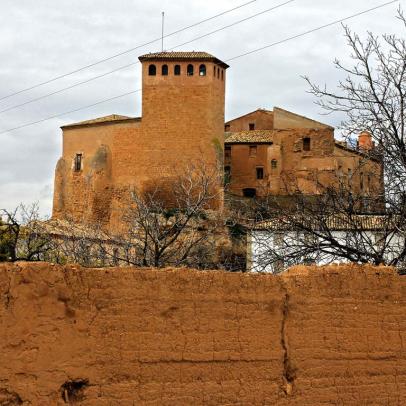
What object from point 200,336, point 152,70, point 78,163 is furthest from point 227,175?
point 200,336

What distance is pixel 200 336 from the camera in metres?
7.12

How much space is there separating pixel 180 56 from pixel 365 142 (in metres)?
31.4

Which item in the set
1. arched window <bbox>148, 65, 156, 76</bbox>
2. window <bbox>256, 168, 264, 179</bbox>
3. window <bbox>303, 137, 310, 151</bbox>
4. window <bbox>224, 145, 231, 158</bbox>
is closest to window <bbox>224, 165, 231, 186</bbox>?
window <bbox>224, 145, 231, 158</bbox>

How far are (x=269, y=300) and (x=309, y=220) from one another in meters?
7.54

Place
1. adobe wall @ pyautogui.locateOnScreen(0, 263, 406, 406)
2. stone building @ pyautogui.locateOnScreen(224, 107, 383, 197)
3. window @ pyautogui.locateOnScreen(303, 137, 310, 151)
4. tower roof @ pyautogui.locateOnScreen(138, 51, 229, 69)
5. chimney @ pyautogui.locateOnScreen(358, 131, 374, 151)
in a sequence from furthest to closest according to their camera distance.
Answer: window @ pyautogui.locateOnScreen(303, 137, 310, 151) → stone building @ pyautogui.locateOnScreen(224, 107, 383, 197) → tower roof @ pyautogui.locateOnScreen(138, 51, 229, 69) → chimney @ pyautogui.locateOnScreen(358, 131, 374, 151) → adobe wall @ pyautogui.locateOnScreen(0, 263, 406, 406)

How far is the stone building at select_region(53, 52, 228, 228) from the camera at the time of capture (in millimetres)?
46750

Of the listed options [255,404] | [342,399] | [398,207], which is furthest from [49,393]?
[398,207]

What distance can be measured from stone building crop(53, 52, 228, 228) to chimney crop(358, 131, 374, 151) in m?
30.4

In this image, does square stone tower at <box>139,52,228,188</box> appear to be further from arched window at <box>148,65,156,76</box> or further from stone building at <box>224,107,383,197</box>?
stone building at <box>224,107,383,197</box>

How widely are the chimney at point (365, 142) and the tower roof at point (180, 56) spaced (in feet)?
101

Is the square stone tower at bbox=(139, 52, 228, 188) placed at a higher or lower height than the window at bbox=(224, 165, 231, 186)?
higher

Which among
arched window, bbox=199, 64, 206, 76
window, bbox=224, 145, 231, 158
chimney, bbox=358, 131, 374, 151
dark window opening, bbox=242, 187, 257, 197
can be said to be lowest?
chimney, bbox=358, 131, 374, 151

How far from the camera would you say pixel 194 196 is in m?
44.1

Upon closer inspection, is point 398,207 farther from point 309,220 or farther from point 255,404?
point 255,404
